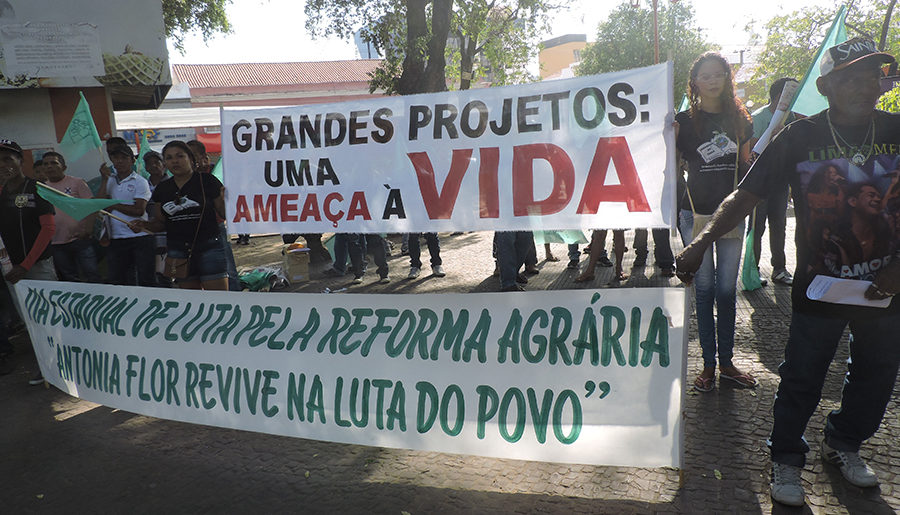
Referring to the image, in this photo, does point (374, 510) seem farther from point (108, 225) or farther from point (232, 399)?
point (108, 225)

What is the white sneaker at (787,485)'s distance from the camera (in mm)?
2590

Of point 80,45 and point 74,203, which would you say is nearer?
point 74,203

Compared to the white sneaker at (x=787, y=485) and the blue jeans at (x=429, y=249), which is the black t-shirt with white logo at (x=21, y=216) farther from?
the white sneaker at (x=787, y=485)

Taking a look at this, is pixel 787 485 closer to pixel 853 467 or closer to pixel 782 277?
pixel 853 467

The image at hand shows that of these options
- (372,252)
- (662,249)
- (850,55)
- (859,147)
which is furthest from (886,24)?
(859,147)

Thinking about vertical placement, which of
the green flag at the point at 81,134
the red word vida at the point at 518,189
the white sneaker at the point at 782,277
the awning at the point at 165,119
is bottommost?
the white sneaker at the point at 782,277

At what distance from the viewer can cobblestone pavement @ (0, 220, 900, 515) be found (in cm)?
278

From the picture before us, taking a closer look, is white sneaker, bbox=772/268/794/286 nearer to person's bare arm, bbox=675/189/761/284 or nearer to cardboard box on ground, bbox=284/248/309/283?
person's bare arm, bbox=675/189/761/284

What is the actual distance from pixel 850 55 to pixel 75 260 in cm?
689

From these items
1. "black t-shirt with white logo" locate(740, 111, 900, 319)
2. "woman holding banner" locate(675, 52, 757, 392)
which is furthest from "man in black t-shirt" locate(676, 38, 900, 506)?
"woman holding banner" locate(675, 52, 757, 392)

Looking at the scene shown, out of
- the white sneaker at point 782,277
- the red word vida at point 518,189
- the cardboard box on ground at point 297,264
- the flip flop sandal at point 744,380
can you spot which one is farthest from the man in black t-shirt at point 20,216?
the white sneaker at point 782,277

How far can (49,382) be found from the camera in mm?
4734

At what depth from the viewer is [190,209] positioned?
4590 mm

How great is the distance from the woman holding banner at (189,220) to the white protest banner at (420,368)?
61 cm
